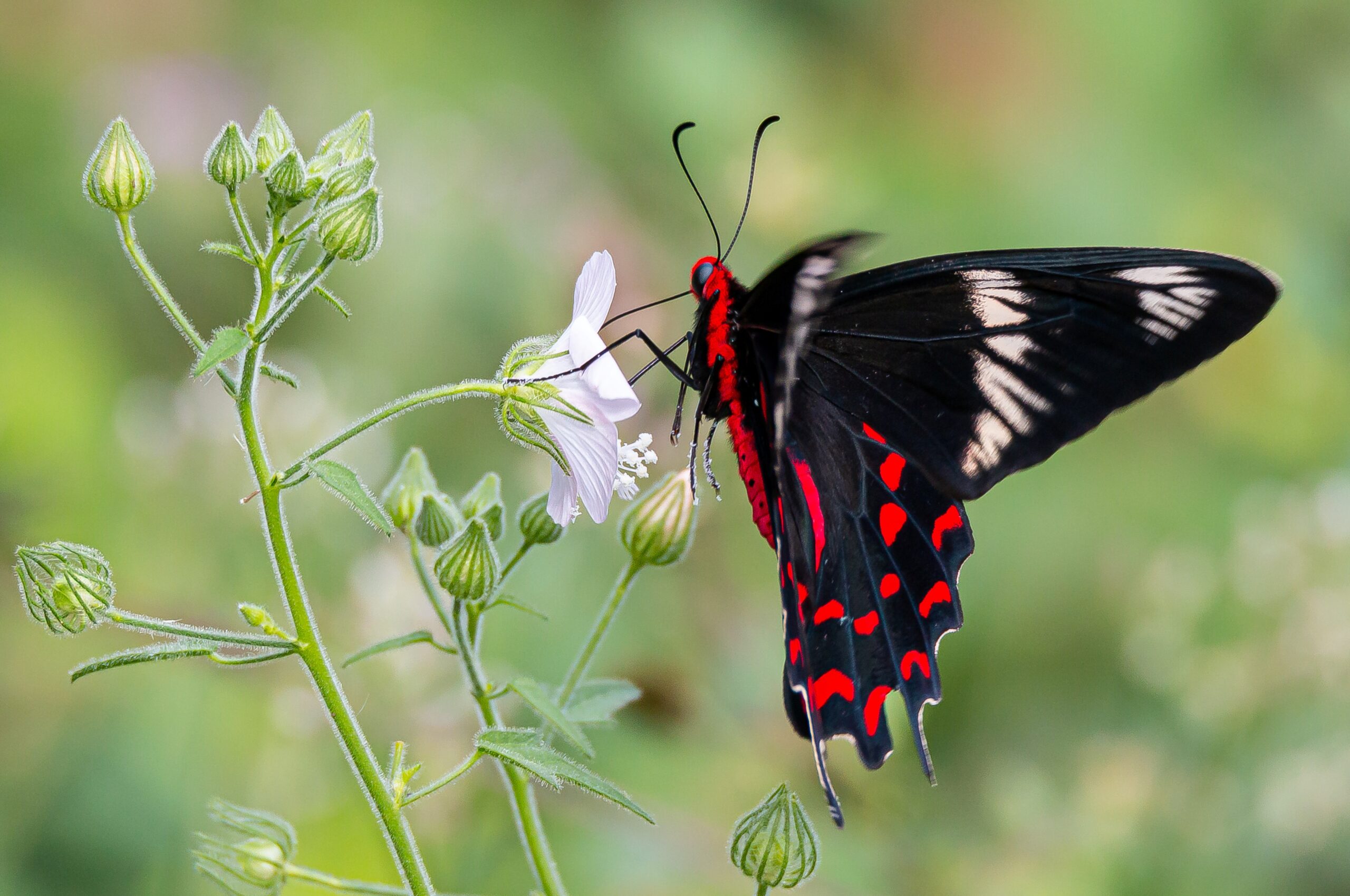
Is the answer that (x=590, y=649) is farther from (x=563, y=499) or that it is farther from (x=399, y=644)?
(x=399, y=644)

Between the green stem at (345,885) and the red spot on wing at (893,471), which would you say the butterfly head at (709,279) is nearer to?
the red spot on wing at (893,471)

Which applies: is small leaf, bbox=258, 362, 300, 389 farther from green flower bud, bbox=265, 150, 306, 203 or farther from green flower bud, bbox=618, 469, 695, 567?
green flower bud, bbox=618, 469, 695, 567

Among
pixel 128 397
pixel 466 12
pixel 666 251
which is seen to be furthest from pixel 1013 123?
pixel 128 397

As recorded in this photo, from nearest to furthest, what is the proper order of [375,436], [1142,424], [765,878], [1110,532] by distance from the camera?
[765,878]
[375,436]
[1110,532]
[1142,424]

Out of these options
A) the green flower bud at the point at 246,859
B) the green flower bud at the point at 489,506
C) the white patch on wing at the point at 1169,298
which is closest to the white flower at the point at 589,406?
the green flower bud at the point at 489,506

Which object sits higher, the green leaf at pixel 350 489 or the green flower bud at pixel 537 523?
the green flower bud at pixel 537 523

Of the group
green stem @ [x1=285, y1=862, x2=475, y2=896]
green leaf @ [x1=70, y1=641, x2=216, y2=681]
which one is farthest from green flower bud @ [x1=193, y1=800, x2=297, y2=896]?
green leaf @ [x1=70, y1=641, x2=216, y2=681]

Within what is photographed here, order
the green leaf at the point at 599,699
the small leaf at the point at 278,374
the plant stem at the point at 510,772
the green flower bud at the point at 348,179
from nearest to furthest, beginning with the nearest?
1. the small leaf at the point at 278,374
2. the green flower bud at the point at 348,179
3. the plant stem at the point at 510,772
4. the green leaf at the point at 599,699

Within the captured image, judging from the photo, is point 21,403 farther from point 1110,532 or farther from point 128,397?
point 1110,532
